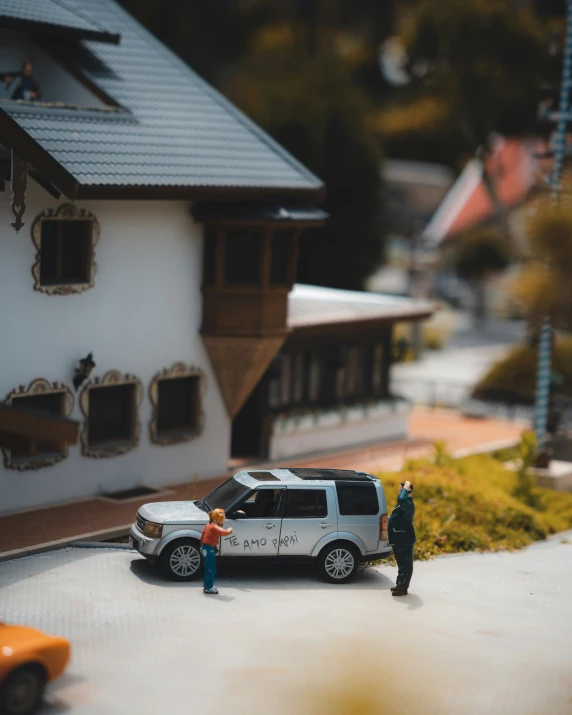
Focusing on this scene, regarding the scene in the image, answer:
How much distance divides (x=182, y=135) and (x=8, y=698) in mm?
14321

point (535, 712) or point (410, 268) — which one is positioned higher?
point (410, 268)

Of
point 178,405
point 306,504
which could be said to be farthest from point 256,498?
point 178,405

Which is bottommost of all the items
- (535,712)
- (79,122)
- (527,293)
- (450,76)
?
(535,712)

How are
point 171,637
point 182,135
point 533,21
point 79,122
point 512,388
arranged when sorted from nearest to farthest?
point 171,637 → point 79,122 → point 182,135 → point 512,388 → point 533,21

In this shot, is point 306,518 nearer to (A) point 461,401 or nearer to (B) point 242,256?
(B) point 242,256

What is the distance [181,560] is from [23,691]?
5410mm

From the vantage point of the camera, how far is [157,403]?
84.5ft

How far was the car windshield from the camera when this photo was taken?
19734mm

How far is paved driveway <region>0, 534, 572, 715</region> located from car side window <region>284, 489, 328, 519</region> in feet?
3.77

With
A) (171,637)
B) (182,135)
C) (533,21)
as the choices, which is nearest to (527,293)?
(182,135)

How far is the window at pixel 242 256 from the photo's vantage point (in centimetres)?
2628

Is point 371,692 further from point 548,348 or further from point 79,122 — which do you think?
point 548,348

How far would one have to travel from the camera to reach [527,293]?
94.6 ft

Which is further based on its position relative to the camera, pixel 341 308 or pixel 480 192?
pixel 480 192
